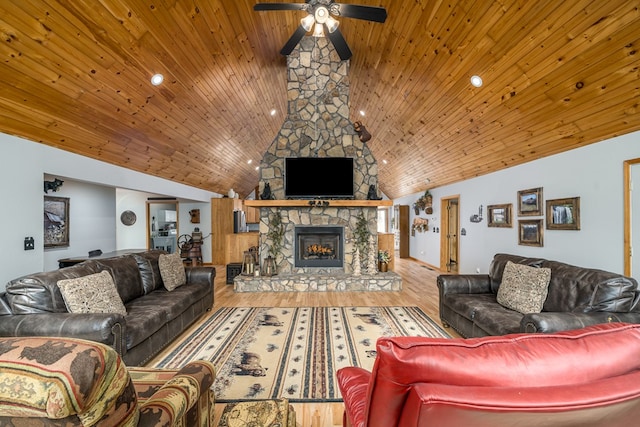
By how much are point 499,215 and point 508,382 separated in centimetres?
516

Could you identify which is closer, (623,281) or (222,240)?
(623,281)

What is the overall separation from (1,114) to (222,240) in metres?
6.28

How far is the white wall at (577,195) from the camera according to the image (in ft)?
10.4

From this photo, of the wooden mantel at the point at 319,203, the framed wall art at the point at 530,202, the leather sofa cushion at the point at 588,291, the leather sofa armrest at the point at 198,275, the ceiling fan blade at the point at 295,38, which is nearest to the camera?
the leather sofa cushion at the point at 588,291

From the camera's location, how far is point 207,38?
3520 mm

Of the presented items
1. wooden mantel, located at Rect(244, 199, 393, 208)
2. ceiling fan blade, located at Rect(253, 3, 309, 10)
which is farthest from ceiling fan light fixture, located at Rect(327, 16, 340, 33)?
wooden mantel, located at Rect(244, 199, 393, 208)

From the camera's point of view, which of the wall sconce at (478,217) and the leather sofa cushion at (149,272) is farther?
the wall sconce at (478,217)

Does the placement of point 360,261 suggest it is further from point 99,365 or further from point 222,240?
point 99,365

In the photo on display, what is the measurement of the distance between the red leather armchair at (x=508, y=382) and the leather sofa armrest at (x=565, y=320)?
143 cm

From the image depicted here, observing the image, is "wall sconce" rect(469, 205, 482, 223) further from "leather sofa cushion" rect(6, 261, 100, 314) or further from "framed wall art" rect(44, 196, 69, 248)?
"framed wall art" rect(44, 196, 69, 248)

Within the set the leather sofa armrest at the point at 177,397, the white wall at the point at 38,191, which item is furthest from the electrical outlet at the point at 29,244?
the leather sofa armrest at the point at 177,397

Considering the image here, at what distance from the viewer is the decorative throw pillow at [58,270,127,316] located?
94.3 inches

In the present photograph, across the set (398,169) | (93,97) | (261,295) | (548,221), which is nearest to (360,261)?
(261,295)

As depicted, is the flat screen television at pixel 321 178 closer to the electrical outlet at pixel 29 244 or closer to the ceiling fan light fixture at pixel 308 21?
the ceiling fan light fixture at pixel 308 21
